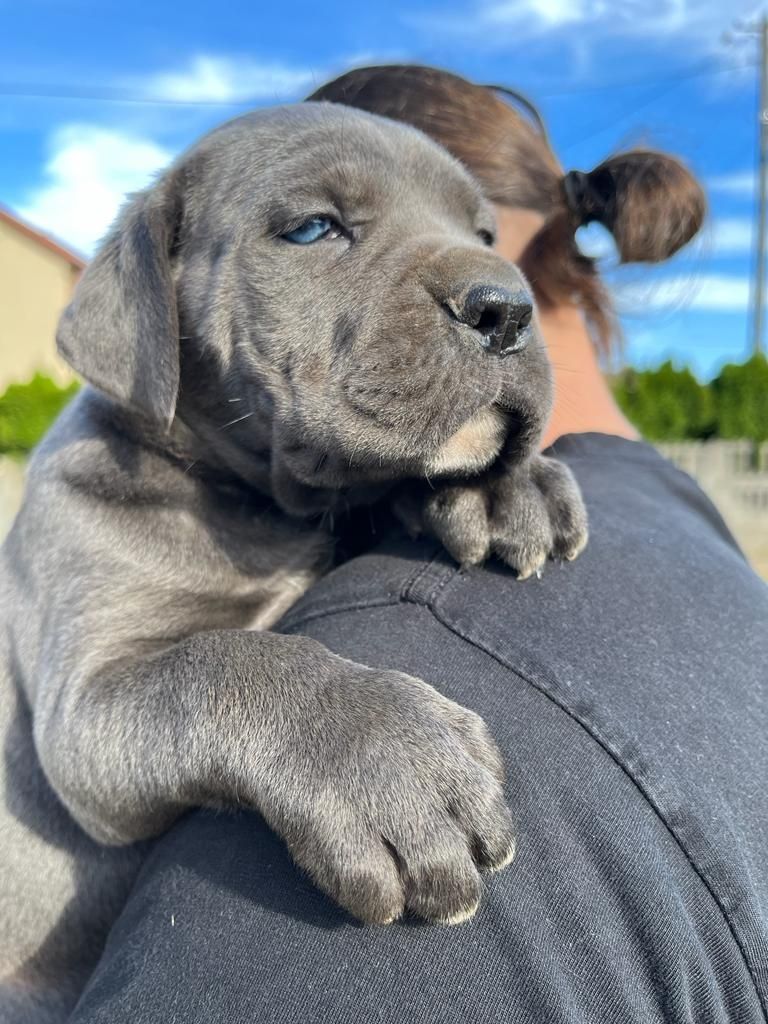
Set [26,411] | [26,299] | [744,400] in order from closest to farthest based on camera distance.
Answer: [744,400]
[26,411]
[26,299]

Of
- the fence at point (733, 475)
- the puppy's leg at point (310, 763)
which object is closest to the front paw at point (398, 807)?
the puppy's leg at point (310, 763)

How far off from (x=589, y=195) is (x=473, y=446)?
4.97 feet

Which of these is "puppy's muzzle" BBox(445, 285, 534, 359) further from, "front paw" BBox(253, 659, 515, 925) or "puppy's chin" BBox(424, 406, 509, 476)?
"front paw" BBox(253, 659, 515, 925)

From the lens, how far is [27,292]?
102ft

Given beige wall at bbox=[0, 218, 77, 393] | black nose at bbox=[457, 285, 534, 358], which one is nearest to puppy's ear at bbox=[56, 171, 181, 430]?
black nose at bbox=[457, 285, 534, 358]

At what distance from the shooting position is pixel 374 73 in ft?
11.7

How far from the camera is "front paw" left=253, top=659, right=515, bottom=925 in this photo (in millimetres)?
1505

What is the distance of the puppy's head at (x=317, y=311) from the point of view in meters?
2.08

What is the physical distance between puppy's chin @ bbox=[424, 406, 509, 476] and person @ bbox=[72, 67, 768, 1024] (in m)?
0.18

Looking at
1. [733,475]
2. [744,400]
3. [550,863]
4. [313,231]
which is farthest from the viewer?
[744,400]

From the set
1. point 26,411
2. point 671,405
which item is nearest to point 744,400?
point 671,405

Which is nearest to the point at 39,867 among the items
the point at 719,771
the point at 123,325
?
the point at 123,325

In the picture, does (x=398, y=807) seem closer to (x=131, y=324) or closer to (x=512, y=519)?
(x=512, y=519)

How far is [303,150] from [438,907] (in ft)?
6.11
